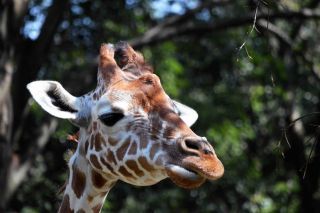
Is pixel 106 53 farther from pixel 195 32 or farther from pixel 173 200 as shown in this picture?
pixel 173 200

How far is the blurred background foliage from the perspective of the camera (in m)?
10.4

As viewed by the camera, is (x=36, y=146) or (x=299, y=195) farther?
(x=299, y=195)

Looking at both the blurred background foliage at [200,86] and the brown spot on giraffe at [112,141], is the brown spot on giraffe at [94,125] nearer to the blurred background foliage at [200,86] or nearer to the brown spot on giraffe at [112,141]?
the brown spot on giraffe at [112,141]

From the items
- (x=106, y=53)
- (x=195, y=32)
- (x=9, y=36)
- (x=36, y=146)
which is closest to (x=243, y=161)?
(x=195, y=32)

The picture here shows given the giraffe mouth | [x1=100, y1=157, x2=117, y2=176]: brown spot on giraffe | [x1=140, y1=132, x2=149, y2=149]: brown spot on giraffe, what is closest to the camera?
the giraffe mouth

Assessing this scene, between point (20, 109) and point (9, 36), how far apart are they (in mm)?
887

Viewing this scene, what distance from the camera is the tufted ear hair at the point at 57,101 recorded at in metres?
5.02

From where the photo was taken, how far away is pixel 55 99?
202 inches

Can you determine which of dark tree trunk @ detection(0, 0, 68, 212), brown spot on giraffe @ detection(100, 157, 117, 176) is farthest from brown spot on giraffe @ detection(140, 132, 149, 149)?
dark tree trunk @ detection(0, 0, 68, 212)

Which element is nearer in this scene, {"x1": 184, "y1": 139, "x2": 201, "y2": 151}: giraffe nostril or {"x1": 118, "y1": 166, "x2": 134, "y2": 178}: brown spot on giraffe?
{"x1": 184, "y1": 139, "x2": 201, "y2": 151}: giraffe nostril

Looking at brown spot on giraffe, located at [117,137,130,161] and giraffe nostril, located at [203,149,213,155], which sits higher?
giraffe nostril, located at [203,149,213,155]

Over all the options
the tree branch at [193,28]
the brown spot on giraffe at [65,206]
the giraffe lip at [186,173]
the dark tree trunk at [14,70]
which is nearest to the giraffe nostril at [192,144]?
the giraffe lip at [186,173]

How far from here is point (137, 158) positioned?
186 inches

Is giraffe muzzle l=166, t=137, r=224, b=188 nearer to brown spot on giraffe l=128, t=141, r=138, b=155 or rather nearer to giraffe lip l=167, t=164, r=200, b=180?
giraffe lip l=167, t=164, r=200, b=180
